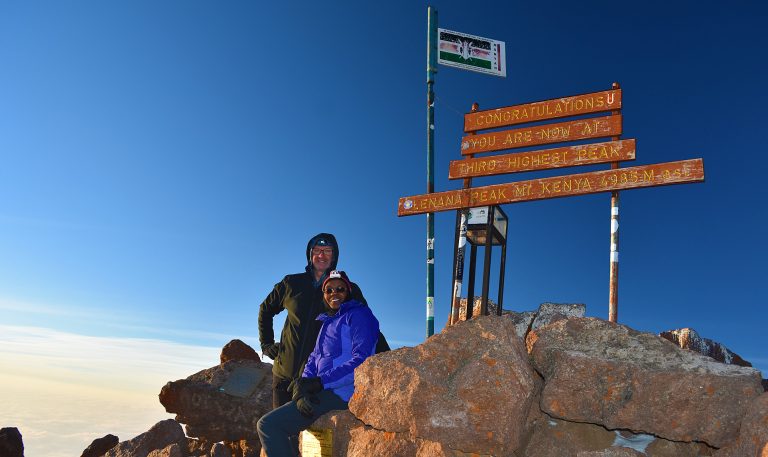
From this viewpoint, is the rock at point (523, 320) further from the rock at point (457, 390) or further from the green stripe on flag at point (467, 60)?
the rock at point (457, 390)

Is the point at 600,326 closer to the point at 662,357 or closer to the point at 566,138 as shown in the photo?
the point at 662,357

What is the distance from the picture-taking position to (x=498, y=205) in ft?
41.5

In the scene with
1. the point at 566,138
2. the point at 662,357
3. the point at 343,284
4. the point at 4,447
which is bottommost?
the point at 4,447

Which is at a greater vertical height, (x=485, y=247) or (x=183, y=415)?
(x=485, y=247)

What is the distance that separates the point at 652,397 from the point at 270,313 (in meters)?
4.95

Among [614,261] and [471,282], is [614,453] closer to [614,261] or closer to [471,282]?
[614,261]

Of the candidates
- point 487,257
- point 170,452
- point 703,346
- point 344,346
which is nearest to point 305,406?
point 344,346

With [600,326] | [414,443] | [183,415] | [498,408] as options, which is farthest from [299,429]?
[183,415]

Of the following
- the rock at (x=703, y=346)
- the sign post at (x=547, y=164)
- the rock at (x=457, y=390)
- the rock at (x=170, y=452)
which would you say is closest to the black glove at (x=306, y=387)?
the rock at (x=457, y=390)

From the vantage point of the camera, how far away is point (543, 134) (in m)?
12.1

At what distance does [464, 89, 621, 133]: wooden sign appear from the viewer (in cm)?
1178

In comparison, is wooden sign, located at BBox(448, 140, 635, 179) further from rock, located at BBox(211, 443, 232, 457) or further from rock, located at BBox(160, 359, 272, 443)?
rock, located at BBox(211, 443, 232, 457)

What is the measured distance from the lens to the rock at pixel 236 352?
50.1ft

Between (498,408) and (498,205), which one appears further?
(498,205)
